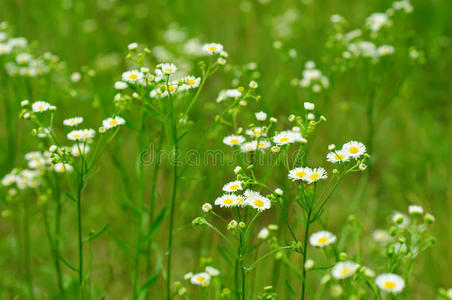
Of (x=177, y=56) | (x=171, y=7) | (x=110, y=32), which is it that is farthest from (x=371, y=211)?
(x=110, y=32)

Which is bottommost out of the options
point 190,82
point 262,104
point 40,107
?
point 40,107

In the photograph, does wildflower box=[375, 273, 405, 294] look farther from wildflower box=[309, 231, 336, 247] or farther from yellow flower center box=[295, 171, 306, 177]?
yellow flower center box=[295, 171, 306, 177]

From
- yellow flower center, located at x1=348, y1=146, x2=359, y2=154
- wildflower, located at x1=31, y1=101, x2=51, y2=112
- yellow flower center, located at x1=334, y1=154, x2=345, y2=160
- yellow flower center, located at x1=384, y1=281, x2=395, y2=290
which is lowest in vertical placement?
yellow flower center, located at x1=384, y1=281, x2=395, y2=290


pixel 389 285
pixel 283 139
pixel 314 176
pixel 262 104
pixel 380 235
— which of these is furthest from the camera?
pixel 262 104

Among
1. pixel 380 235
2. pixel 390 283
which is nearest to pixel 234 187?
pixel 390 283

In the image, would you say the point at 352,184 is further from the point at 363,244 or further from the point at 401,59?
the point at 401,59

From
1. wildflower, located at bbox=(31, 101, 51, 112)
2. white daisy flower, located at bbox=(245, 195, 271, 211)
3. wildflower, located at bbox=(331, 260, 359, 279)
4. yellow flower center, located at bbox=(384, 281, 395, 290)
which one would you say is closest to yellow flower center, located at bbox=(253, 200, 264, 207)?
white daisy flower, located at bbox=(245, 195, 271, 211)

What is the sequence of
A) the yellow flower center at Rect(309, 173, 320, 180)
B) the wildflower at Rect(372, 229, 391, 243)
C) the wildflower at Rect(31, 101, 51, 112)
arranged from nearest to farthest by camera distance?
the yellow flower center at Rect(309, 173, 320, 180) < the wildflower at Rect(31, 101, 51, 112) < the wildflower at Rect(372, 229, 391, 243)

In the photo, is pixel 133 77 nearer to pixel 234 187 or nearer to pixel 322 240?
pixel 234 187
